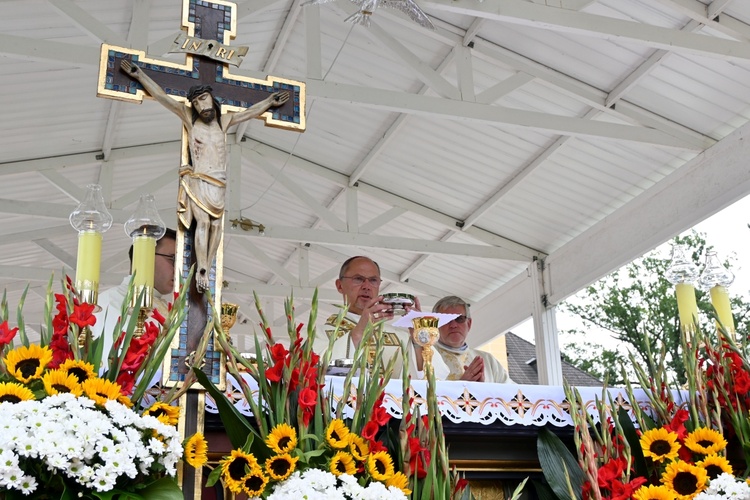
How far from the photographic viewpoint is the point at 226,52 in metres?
2.30

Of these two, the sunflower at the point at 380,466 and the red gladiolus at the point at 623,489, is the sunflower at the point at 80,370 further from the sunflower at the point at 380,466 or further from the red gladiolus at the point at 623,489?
the red gladiolus at the point at 623,489

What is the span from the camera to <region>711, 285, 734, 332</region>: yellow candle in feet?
8.68

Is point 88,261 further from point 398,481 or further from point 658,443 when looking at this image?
point 658,443

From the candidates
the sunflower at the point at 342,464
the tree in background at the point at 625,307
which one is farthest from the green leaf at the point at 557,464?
the tree in background at the point at 625,307

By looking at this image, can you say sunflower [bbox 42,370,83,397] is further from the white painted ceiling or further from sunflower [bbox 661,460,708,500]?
the white painted ceiling

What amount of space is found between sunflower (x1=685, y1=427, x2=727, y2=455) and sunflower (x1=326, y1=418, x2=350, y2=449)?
2.63 ft

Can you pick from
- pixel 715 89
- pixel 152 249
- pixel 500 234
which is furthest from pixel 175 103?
pixel 500 234

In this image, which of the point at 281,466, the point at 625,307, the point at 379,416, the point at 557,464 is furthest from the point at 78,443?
the point at 625,307

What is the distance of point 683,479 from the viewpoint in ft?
6.38

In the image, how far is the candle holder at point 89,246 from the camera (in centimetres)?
204

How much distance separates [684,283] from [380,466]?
140 centimetres

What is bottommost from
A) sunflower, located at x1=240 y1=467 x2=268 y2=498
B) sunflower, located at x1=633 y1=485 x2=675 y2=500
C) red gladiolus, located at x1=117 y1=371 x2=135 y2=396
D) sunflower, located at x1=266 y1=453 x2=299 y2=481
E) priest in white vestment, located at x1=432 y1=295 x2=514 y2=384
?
sunflower, located at x1=633 y1=485 x2=675 y2=500

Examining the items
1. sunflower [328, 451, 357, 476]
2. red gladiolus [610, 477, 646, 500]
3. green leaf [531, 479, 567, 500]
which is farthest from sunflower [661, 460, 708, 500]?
sunflower [328, 451, 357, 476]

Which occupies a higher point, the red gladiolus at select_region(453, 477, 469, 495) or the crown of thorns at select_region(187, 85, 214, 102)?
the crown of thorns at select_region(187, 85, 214, 102)
